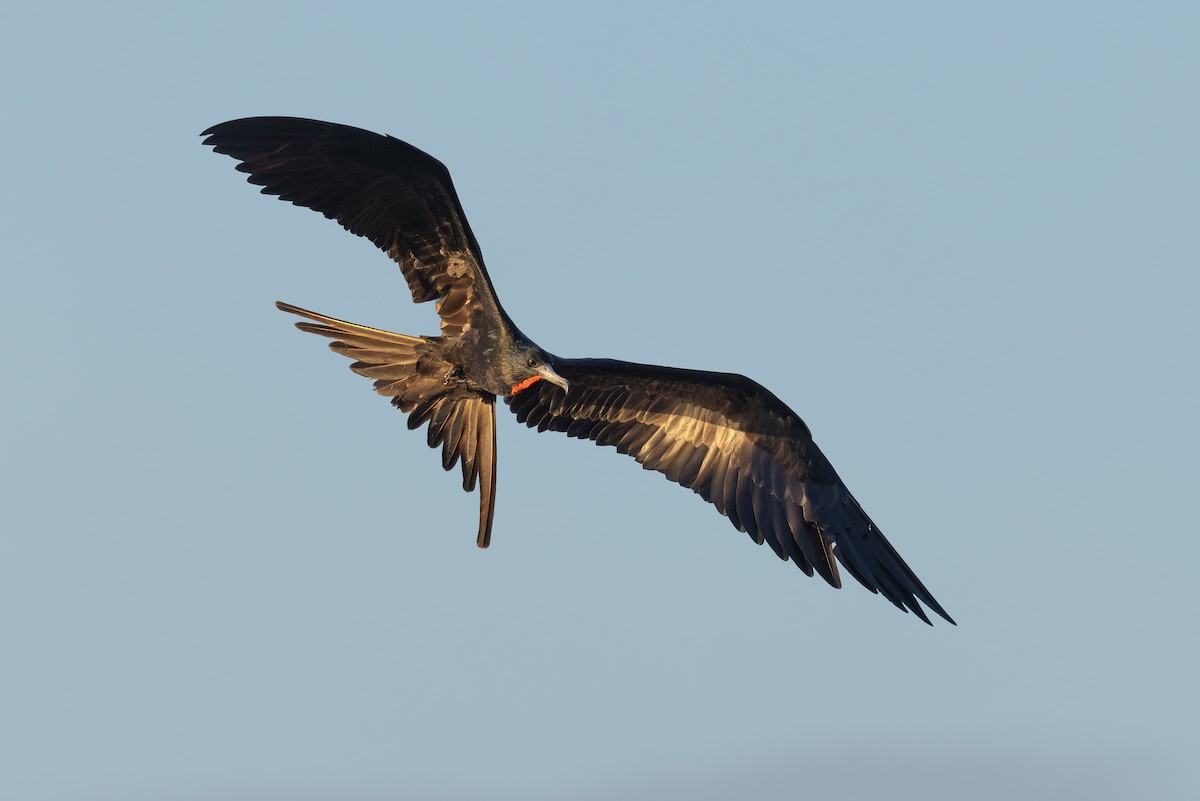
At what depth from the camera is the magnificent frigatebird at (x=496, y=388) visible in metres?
13.1

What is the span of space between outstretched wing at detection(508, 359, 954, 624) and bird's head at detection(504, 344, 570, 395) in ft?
1.91

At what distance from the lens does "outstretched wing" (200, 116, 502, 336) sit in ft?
42.5

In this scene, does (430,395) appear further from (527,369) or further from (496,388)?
(527,369)

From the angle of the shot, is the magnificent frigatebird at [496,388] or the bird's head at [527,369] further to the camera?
the bird's head at [527,369]

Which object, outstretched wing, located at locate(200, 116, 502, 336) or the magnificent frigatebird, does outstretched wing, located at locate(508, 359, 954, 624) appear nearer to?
the magnificent frigatebird

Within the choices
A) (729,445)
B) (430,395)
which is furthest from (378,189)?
(729,445)

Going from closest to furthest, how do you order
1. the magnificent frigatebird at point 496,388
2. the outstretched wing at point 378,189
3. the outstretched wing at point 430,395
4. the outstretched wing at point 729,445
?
the outstretched wing at point 378,189 < the magnificent frigatebird at point 496,388 < the outstretched wing at point 430,395 < the outstretched wing at point 729,445

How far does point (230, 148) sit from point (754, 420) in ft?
16.3

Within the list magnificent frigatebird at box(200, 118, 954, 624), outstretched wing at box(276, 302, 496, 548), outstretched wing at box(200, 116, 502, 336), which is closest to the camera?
outstretched wing at box(200, 116, 502, 336)

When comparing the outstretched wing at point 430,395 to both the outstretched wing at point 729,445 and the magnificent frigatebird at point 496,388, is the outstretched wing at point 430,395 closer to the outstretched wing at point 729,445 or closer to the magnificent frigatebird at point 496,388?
the magnificent frigatebird at point 496,388

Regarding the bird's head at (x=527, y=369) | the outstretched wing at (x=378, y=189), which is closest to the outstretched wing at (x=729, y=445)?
the bird's head at (x=527, y=369)

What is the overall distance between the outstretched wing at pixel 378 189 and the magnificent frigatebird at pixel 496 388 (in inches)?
0.4

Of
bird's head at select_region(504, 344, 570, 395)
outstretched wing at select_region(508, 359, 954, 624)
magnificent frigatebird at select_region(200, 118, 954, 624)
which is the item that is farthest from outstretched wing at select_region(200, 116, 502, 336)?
outstretched wing at select_region(508, 359, 954, 624)

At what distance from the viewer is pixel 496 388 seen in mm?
13734
